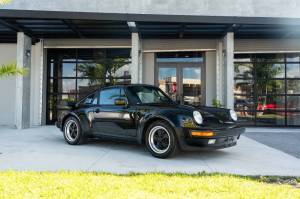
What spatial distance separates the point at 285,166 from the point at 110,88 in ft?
12.5

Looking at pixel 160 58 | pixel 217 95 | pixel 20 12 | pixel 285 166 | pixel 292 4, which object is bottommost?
pixel 285 166

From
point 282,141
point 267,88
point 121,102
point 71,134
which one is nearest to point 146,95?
point 121,102

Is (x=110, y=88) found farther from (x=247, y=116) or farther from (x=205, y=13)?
(x=247, y=116)

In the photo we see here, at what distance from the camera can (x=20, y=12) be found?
9.41 m

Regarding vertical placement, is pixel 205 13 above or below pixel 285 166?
above

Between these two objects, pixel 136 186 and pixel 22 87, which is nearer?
pixel 136 186

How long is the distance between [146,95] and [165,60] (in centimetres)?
612

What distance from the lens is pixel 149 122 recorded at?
20.3 ft

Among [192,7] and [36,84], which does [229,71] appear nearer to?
[192,7]

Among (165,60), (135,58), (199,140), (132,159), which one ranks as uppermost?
(165,60)

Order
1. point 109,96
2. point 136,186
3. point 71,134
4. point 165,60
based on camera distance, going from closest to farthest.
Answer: point 136,186
point 109,96
point 71,134
point 165,60

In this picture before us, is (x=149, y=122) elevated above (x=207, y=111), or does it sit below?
below

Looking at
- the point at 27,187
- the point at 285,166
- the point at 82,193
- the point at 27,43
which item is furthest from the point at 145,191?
the point at 27,43

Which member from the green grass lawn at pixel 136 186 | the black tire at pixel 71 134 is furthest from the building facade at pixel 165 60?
the green grass lawn at pixel 136 186
